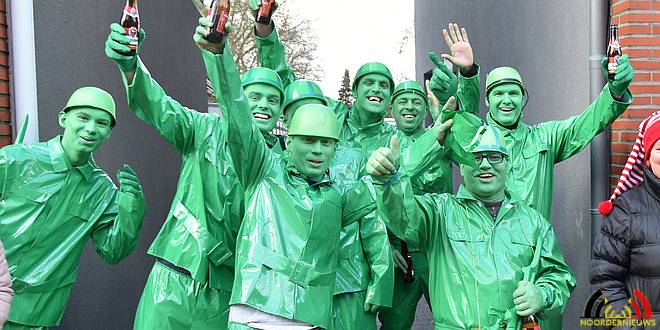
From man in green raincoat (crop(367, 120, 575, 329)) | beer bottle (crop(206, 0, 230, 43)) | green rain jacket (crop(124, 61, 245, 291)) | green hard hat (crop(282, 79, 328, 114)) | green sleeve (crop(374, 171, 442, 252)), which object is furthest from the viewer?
green hard hat (crop(282, 79, 328, 114))

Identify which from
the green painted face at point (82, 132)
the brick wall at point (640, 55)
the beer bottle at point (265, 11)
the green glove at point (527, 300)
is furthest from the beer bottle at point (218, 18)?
the brick wall at point (640, 55)

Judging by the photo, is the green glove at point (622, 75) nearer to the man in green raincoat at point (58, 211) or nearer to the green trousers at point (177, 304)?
the green trousers at point (177, 304)

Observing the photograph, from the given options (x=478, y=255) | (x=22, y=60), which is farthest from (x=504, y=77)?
(x=22, y=60)

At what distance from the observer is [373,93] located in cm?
484

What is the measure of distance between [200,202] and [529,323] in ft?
6.04

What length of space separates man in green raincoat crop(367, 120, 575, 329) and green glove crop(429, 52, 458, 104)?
154cm

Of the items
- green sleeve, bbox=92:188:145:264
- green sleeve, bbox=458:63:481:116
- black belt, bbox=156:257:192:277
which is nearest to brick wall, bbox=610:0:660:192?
green sleeve, bbox=458:63:481:116

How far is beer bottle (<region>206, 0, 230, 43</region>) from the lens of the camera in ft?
9.02

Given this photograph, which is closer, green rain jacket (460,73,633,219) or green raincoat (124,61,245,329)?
green raincoat (124,61,245,329)

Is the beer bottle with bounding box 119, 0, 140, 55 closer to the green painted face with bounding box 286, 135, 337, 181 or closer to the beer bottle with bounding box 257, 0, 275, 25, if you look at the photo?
the green painted face with bounding box 286, 135, 337, 181

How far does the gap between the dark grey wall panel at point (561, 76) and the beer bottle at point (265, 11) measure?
2476 millimetres

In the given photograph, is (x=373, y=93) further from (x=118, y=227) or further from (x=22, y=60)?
(x=22, y=60)

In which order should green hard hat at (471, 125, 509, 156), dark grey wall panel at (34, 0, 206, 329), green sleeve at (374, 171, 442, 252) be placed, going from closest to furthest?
green sleeve at (374, 171, 442, 252)
green hard hat at (471, 125, 509, 156)
dark grey wall panel at (34, 0, 206, 329)

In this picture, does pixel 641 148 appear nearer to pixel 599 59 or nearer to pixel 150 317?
pixel 599 59
